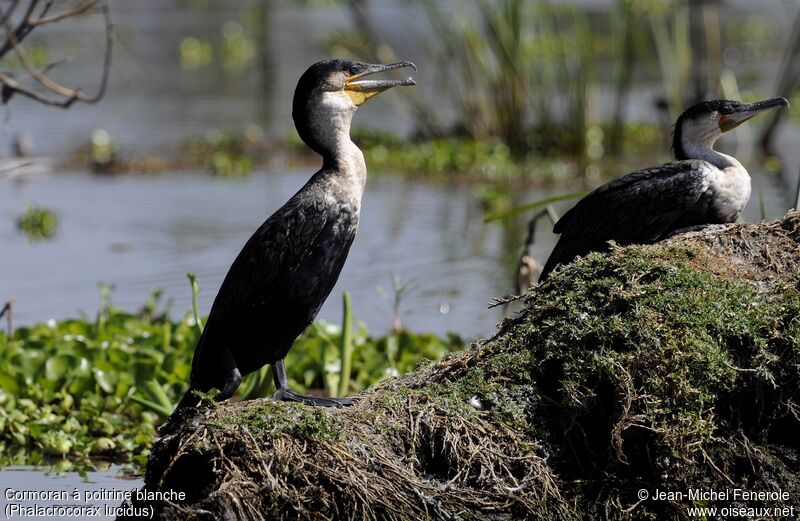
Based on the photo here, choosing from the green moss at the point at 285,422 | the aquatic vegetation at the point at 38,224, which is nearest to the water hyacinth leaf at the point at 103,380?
the green moss at the point at 285,422

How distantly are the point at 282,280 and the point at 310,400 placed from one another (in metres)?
0.46

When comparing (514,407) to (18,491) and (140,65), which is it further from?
(140,65)

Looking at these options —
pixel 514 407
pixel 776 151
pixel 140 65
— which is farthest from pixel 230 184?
pixel 514 407

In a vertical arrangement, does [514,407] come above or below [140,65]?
below

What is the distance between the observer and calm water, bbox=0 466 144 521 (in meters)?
4.68

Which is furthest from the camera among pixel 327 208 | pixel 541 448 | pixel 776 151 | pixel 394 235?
pixel 776 151

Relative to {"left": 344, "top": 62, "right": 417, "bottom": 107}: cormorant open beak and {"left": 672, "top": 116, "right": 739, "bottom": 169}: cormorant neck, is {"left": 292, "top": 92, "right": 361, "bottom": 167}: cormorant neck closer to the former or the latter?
{"left": 344, "top": 62, "right": 417, "bottom": 107}: cormorant open beak

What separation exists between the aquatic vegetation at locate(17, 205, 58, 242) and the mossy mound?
6621mm

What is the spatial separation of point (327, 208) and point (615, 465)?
1.33m

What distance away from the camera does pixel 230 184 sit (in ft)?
41.5

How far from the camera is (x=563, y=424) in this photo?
406 centimetres

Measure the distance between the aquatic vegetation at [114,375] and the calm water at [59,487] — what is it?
0.17m

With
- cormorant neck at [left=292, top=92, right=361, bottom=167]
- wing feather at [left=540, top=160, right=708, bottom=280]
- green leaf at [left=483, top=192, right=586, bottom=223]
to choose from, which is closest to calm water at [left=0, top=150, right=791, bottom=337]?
green leaf at [left=483, top=192, right=586, bottom=223]

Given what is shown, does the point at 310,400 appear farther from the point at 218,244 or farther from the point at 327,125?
the point at 218,244
